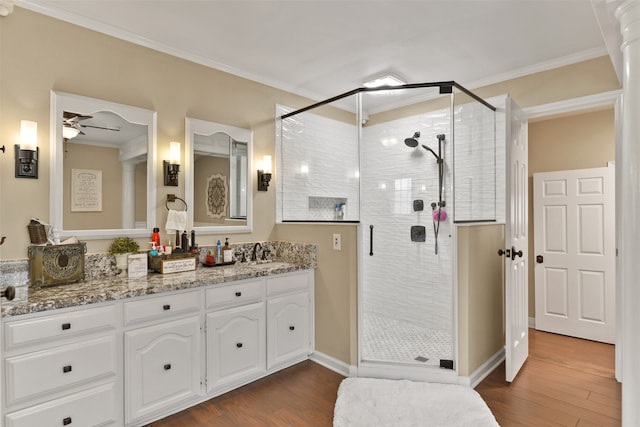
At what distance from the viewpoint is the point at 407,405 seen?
231 cm

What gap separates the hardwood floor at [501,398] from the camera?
7.26 ft

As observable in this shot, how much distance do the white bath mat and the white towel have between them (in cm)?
173

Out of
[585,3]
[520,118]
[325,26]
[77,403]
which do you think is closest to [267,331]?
[77,403]

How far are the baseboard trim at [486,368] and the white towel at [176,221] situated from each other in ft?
8.18

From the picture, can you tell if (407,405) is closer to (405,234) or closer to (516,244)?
(516,244)

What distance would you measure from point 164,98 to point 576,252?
426 cm

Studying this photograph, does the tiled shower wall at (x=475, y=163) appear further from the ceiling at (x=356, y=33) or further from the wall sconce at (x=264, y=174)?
the wall sconce at (x=264, y=174)

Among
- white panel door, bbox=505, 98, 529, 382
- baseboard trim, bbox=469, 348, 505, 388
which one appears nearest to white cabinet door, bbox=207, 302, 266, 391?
baseboard trim, bbox=469, 348, 505, 388

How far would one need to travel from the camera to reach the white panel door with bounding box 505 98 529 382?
2.74 m

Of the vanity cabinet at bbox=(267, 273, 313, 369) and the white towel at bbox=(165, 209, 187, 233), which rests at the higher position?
the white towel at bbox=(165, 209, 187, 233)

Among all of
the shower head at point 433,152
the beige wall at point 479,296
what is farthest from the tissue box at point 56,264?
the shower head at point 433,152

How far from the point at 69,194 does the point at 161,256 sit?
0.71 metres

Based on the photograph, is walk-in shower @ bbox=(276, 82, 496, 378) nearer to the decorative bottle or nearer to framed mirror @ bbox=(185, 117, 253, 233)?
framed mirror @ bbox=(185, 117, 253, 233)

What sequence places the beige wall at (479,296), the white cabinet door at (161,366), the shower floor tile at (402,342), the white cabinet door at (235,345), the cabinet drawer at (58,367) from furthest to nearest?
1. the shower floor tile at (402,342)
2. the beige wall at (479,296)
3. the white cabinet door at (235,345)
4. the white cabinet door at (161,366)
5. the cabinet drawer at (58,367)
